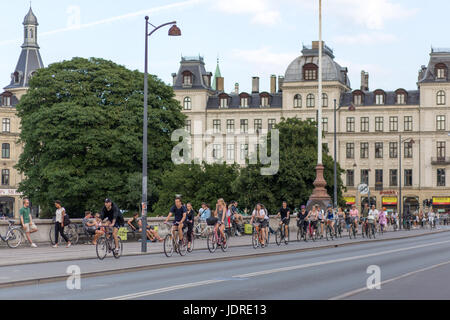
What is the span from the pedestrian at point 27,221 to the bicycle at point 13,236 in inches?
11.5

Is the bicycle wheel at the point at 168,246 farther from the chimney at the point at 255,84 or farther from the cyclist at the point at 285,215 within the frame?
the chimney at the point at 255,84

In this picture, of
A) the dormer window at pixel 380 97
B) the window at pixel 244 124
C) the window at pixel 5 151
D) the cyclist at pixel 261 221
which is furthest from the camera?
the window at pixel 244 124

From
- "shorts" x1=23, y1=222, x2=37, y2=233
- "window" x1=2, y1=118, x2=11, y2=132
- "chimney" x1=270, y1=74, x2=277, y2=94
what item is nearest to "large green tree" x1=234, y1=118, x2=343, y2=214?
"shorts" x1=23, y1=222, x2=37, y2=233

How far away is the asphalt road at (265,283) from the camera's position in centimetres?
1464

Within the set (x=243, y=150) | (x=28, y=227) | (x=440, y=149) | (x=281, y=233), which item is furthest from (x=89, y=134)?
(x=440, y=149)

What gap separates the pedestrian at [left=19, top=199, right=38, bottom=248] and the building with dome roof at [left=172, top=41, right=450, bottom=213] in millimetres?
72452

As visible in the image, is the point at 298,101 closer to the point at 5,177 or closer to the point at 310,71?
the point at 310,71

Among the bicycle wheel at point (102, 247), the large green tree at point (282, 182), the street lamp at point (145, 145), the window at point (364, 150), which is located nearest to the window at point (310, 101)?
the window at point (364, 150)

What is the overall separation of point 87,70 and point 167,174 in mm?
9342

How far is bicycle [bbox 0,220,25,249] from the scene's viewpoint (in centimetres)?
3041

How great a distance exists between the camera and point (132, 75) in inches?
2378
